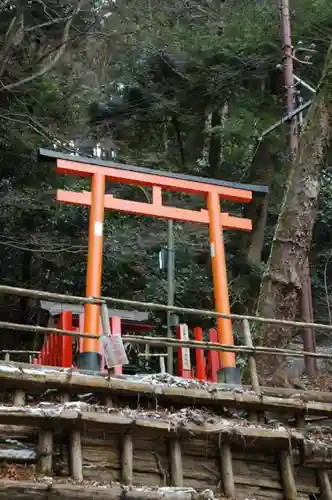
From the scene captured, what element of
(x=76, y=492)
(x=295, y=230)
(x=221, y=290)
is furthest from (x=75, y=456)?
(x=295, y=230)

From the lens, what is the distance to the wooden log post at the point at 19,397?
4973 millimetres

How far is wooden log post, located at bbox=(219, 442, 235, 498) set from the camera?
5016 mm

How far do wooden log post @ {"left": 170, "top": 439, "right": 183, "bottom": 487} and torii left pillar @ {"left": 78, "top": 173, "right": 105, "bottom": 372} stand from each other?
1.22m

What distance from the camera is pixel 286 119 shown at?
11211 mm

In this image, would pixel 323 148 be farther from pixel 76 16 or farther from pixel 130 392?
pixel 76 16

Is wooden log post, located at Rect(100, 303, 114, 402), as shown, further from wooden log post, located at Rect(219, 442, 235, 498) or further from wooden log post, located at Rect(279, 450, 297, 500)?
wooden log post, located at Rect(279, 450, 297, 500)

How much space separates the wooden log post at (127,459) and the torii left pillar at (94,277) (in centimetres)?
105

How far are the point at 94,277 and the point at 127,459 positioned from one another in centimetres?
263

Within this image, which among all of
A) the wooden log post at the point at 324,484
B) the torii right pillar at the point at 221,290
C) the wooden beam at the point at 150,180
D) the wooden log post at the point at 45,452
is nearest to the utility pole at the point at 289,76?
the wooden beam at the point at 150,180

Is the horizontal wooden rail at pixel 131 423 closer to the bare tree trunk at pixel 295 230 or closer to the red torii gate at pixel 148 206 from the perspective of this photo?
the red torii gate at pixel 148 206

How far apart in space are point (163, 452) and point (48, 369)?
1286 millimetres

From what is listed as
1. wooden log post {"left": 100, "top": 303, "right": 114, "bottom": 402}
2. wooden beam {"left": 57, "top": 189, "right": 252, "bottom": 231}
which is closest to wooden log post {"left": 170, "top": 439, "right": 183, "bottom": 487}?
wooden log post {"left": 100, "top": 303, "right": 114, "bottom": 402}

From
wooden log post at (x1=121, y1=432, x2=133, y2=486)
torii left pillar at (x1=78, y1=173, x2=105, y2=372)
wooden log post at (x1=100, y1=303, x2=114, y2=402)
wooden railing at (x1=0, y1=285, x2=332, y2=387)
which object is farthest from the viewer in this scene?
torii left pillar at (x1=78, y1=173, x2=105, y2=372)

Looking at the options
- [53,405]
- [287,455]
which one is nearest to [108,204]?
[53,405]
